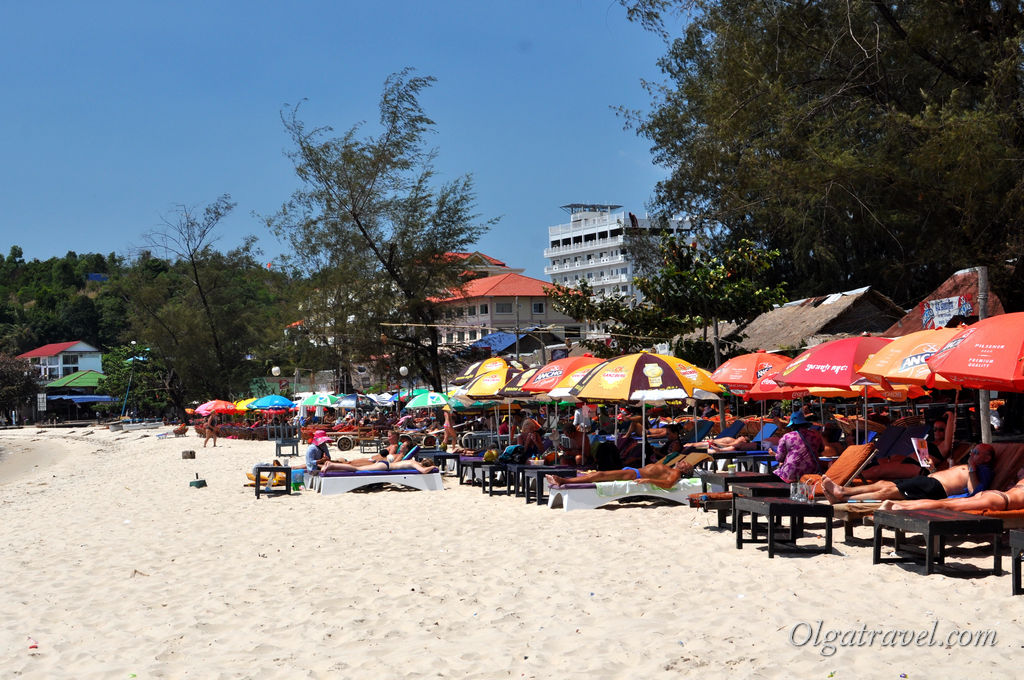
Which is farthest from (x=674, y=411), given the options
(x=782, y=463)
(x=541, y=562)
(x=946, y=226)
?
(x=541, y=562)

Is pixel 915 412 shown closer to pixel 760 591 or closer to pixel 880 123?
pixel 880 123

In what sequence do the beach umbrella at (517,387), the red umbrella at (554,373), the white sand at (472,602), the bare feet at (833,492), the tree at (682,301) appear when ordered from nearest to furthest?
the white sand at (472,602), the bare feet at (833,492), the red umbrella at (554,373), the beach umbrella at (517,387), the tree at (682,301)

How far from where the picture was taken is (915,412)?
18.9 m

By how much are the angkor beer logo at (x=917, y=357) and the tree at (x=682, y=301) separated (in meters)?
12.2

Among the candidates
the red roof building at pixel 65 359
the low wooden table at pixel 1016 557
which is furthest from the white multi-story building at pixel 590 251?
the low wooden table at pixel 1016 557

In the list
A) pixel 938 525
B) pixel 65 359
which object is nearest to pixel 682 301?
pixel 938 525

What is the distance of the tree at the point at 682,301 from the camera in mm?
21469

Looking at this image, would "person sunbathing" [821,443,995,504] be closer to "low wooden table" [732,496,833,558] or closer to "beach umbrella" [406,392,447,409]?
"low wooden table" [732,496,833,558]

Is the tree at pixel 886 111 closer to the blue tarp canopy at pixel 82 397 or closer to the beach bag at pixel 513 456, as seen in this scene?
the beach bag at pixel 513 456

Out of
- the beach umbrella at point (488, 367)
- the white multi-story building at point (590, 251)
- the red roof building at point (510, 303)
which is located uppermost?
the white multi-story building at point (590, 251)

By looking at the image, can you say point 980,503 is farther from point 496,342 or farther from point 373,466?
point 496,342

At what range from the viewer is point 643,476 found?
38.6 feet

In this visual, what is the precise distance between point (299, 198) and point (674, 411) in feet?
53.8

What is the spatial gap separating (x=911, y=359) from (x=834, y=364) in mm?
1934
